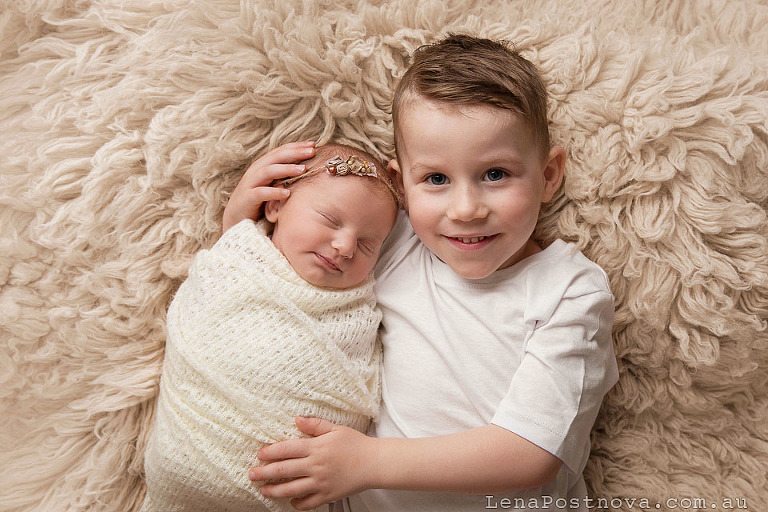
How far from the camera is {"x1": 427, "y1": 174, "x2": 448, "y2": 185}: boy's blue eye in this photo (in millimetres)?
1141

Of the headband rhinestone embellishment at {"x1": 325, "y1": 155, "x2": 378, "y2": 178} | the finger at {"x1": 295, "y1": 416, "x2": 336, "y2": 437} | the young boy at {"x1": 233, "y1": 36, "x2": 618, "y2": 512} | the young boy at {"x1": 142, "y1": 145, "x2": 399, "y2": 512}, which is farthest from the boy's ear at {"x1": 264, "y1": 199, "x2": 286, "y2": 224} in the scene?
the finger at {"x1": 295, "y1": 416, "x2": 336, "y2": 437}

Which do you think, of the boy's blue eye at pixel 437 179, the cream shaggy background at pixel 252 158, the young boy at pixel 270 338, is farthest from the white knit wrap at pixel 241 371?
the boy's blue eye at pixel 437 179

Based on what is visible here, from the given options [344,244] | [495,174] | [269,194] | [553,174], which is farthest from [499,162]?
[269,194]

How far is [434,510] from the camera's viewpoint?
1192 millimetres

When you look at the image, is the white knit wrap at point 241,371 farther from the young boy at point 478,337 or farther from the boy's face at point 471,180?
the boy's face at point 471,180

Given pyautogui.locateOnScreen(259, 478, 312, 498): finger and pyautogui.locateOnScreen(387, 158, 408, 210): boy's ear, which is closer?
pyautogui.locateOnScreen(259, 478, 312, 498): finger

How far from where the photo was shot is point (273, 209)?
1239mm

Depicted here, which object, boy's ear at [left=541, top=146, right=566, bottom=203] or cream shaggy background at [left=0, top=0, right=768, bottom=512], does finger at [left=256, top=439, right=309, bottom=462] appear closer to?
cream shaggy background at [left=0, top=0, right=768, bottom=512]

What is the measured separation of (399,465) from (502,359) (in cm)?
24

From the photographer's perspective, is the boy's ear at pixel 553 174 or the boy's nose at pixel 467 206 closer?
the boy's nose at pixel 467 206

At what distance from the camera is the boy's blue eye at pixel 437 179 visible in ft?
3.74

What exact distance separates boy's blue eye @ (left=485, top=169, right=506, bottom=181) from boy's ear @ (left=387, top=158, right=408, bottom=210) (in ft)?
0.56

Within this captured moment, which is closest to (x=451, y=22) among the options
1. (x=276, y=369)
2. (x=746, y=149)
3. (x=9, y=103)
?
(x=746, y=149)

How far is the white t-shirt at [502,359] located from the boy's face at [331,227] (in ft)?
0.41
